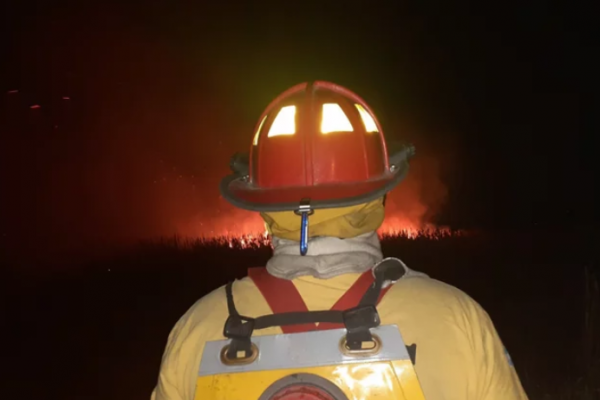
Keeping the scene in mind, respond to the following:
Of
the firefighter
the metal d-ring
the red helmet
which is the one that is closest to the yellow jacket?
the firefighter

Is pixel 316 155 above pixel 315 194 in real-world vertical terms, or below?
above

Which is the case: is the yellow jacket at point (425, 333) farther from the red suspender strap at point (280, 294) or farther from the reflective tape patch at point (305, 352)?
the reflective tape patch at point (305, 352)

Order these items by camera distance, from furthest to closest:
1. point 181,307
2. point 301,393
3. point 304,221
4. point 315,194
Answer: point 181,307, point 315,194, point 304,221, point 301,393

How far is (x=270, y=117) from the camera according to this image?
6.38 feet

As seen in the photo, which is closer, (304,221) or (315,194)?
(304,221)

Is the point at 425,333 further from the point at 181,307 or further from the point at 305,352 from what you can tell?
the point at 181,307

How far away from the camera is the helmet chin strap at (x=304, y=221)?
159cm

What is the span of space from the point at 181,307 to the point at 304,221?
8615mm

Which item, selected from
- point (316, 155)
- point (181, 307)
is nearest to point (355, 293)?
point (316, 155)

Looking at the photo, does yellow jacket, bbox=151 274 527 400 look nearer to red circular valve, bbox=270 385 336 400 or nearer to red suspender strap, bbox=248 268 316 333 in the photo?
red suspender strap, bbox=248 268 316 333

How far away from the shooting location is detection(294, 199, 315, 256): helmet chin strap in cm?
159

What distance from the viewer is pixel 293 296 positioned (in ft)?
5.16

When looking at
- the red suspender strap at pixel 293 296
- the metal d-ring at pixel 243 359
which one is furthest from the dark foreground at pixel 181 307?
the metal d-ring at pixel 243 359

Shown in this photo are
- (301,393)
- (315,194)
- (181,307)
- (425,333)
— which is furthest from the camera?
(181,307)
